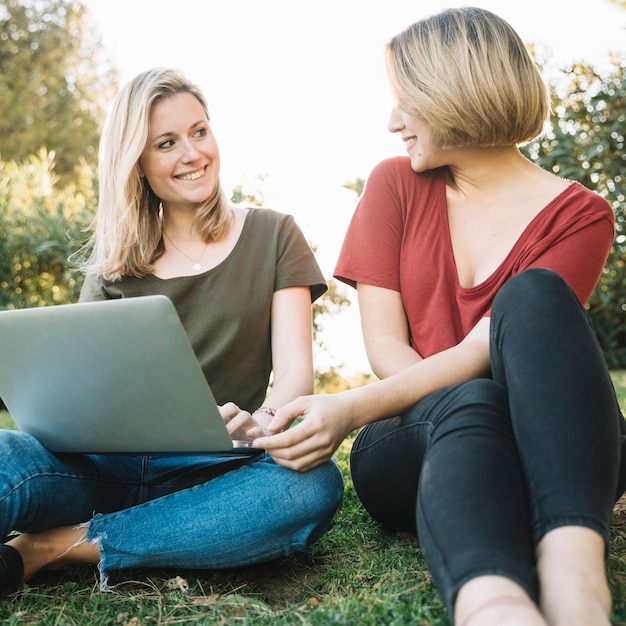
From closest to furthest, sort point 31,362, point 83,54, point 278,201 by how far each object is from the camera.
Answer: point 31,362, point 278,201, point 83,54

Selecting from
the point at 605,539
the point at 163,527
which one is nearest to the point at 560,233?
the point at 605,539

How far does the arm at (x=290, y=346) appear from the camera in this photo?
211 centimetres

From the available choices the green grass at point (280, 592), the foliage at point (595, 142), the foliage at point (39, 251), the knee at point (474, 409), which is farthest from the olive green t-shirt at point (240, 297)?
the foliage at point (595, 142)

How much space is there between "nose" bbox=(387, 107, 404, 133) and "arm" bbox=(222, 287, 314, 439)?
54 cm

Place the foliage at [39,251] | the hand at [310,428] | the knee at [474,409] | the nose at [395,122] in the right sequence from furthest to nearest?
the foliage at [39,251], the nose at [395,122], the hand at [310,428], the knee at [474,409]

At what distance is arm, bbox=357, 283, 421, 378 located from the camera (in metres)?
2.03

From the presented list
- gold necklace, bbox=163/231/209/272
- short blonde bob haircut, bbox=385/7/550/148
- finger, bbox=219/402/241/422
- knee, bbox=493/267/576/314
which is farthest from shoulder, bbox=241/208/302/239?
knee, bbox=493/267/576/314

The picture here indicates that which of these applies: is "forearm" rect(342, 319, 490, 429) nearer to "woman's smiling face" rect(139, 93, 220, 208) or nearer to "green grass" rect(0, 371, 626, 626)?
"green grass" rect(0, 371, 626, 626)

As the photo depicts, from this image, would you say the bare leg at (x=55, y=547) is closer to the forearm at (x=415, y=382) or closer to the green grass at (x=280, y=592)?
the green grass at (x=280, y=592)

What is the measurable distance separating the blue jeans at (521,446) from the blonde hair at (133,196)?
1.12m

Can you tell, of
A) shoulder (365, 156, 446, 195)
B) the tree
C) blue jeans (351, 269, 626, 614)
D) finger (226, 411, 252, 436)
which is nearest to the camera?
blue jeans (351, 269, 626, 614)

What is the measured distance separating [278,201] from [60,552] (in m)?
3.65

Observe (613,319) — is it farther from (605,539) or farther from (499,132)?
(605,539)

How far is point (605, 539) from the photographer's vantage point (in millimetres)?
1264
